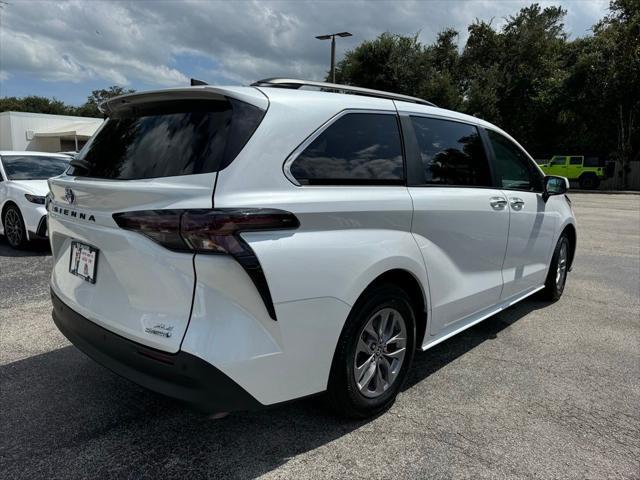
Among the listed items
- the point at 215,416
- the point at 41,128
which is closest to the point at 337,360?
the point at 215,416

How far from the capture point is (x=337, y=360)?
8.43 ft

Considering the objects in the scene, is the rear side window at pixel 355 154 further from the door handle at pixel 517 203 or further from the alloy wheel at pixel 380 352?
the door handle at pixel 517 203

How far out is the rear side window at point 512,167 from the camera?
13.4ft

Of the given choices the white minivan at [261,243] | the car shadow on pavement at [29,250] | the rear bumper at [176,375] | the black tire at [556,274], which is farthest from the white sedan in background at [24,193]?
the black tire at [556,274]

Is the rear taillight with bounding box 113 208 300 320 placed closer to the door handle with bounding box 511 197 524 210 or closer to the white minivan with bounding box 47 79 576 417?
the white minivan with bounding box 47 79 576 417

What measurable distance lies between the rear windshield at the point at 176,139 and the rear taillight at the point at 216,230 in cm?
23

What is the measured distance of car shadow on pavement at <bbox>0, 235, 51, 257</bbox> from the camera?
7.42 m

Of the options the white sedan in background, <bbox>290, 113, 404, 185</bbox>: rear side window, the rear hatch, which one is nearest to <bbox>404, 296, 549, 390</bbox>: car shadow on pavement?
<bbox>290, 113, 404, 185</bbox>: rear side window

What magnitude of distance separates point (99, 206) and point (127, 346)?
2.32 feet

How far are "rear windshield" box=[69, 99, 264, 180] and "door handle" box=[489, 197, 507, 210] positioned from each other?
83.5 inches

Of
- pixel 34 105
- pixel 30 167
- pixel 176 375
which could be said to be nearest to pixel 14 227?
pixel 30 167

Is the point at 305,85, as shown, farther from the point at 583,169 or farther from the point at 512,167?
the point at 583,169

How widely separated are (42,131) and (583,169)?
38.7 m

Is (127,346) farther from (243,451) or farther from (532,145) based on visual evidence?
(532,145)
